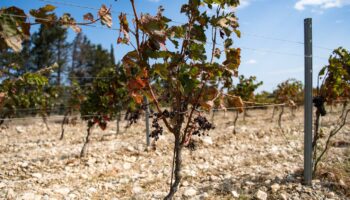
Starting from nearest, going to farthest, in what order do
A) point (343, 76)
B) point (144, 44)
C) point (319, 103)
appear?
point (144, 44), point (319, 103), point (343, 76)

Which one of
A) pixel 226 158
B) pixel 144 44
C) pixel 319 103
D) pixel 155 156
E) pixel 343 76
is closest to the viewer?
pixel 144 44

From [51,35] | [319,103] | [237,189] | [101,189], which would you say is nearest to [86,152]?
[101,189]

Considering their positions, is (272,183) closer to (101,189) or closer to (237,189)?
(237,189)

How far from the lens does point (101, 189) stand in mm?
4449

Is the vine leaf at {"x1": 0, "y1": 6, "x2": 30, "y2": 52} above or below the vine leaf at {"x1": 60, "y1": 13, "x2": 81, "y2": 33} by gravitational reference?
below

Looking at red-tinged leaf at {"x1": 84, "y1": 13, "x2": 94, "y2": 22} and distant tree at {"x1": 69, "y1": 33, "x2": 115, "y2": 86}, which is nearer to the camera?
red-tinged leaf at {"x1": 84, "y1": 13, "x2": 94, "y2": 22}

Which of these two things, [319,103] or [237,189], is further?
[319,103]

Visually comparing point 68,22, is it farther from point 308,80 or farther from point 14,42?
point 308,80

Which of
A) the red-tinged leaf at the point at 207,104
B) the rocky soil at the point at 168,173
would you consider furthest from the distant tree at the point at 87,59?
the red-tinged leaf at the point at 207,104

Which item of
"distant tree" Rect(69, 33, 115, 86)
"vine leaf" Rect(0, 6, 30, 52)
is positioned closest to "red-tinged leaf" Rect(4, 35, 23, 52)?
"vine leaf" Rect(0, 6, 30, 52)

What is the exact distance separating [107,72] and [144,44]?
634 centimetres

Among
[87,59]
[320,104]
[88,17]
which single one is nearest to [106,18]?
[88,17]

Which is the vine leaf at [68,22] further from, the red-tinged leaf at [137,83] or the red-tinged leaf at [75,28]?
the red-tinged leaf at [137,83]

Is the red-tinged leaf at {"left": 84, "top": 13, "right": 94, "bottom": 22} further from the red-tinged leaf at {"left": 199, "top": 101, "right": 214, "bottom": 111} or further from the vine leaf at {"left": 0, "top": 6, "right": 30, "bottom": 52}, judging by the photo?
the red-tinged leaf at {"left": 199, "top": 101, "right": 214, "bottom": 111}
